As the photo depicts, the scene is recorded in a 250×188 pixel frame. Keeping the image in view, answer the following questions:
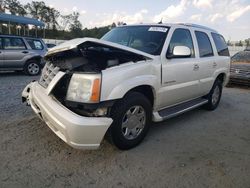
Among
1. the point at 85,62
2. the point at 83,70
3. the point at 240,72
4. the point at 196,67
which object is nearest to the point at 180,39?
the point at 196,67

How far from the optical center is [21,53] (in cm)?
962

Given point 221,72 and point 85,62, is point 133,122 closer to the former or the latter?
point 85,62

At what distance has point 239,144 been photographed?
3.97m

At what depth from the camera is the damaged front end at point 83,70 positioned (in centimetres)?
285

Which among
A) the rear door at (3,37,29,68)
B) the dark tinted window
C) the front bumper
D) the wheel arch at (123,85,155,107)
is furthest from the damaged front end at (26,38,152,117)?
the rear door at (3,37,29,68)

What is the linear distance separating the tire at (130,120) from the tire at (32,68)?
25.6ft

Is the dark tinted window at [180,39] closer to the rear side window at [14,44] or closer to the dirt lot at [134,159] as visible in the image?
the dirt lot at [134,159]

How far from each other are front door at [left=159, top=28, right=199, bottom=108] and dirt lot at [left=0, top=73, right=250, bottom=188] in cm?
63

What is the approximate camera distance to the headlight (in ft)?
9.24

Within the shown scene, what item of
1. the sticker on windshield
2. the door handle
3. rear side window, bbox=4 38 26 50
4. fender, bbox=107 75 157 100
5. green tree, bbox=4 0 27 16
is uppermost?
green tree, bbox=4 0 27 16

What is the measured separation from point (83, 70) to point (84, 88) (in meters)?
0.31

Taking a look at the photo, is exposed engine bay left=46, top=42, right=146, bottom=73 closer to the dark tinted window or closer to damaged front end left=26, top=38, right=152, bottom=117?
damaged front end left=26, top=38, right=152, bottom=117

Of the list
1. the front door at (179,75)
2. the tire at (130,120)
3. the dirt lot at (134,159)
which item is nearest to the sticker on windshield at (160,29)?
the front door at (179,75)

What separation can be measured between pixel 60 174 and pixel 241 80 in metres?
8.68
